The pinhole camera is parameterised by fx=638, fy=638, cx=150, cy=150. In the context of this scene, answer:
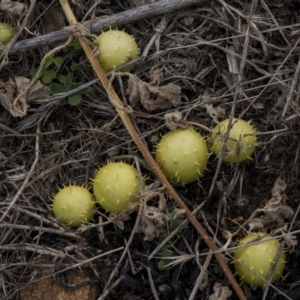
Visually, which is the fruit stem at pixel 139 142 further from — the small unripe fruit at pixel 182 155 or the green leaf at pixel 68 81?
the green leaf at pixel 68 81

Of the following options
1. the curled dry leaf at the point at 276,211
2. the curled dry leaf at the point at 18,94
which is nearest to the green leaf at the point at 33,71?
the curled dry leaf at the point at 18,94

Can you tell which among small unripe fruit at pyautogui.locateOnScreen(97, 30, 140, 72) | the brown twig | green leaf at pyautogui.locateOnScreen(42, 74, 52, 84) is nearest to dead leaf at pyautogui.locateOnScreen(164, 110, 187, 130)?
small unripe fruit at pyautogui.locateOnScreen(97, 30, 140, 72)

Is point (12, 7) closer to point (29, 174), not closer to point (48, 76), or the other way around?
point (48, 76)

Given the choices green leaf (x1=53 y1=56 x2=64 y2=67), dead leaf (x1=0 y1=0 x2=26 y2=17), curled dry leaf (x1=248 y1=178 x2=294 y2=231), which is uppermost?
dead leaf (x1=0 y1=0 x2=26 y2=17)

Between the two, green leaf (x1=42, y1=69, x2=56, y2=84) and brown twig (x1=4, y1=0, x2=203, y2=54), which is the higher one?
brown twig (x1=4, y1=0, x2=203, y2=54)

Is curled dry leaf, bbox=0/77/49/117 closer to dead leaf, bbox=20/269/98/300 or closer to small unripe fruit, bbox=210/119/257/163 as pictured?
dead leaf, bbox=20/269/98/300

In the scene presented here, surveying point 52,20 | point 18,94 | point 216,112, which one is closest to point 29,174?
point 18,94
